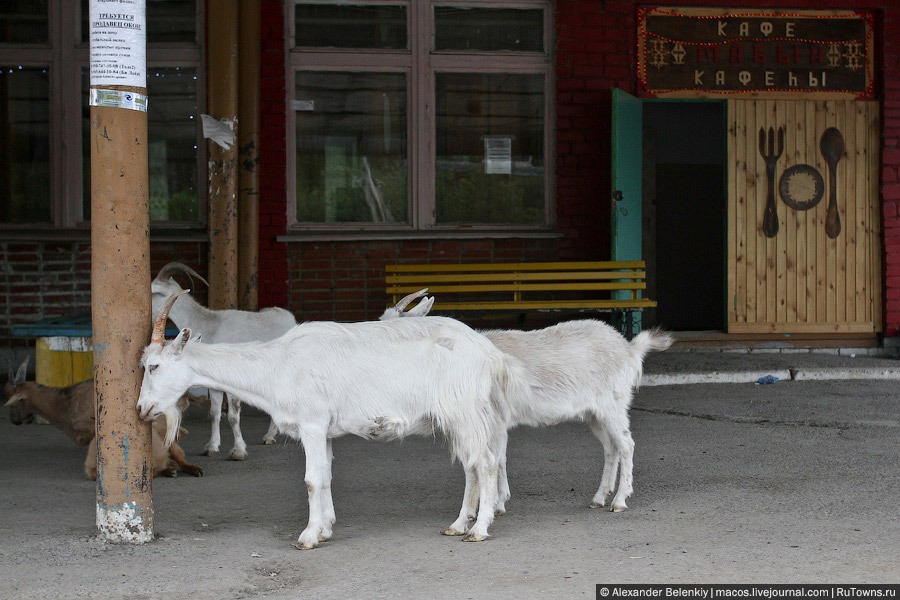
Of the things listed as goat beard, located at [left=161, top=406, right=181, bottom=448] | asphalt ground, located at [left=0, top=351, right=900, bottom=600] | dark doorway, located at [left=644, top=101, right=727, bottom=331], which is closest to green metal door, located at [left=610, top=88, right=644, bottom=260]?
asphalt ground, located at [left=0, top=351, right=900, bottom=600]

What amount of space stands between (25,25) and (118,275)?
716 centimetres

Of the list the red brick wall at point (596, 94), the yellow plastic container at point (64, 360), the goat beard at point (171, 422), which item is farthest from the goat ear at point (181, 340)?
the red brick wall at point (596, 94)

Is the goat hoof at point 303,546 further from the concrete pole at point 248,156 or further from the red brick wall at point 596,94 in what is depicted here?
the red brick wall at point 596,94

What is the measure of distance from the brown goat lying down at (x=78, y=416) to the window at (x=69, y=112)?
3.65 metres

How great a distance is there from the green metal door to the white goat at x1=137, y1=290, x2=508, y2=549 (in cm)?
612

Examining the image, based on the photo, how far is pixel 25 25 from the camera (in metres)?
11.6

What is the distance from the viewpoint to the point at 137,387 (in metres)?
5.50

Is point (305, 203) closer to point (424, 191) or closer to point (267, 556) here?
point (424, 191)

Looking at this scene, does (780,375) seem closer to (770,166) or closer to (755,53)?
(770,166)

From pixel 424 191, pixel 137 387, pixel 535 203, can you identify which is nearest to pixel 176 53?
pixel 424 191

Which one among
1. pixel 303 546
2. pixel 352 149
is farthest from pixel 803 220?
pixel 303 546

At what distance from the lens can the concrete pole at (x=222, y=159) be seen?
33.8ft

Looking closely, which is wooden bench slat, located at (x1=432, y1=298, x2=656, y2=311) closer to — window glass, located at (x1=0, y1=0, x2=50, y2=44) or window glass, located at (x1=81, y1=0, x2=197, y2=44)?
window glass, located at (x1=81, y1=0, x2=197, y2=44)

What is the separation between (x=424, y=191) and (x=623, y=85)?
7.76ft
